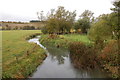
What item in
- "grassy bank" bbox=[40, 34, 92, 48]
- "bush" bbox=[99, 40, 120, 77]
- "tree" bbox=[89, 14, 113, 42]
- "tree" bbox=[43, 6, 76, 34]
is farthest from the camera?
"tree" bbox=[43, 6, 76, 34]

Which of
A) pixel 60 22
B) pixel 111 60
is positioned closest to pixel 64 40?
pixel 111 60

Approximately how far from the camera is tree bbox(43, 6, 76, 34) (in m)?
24.5

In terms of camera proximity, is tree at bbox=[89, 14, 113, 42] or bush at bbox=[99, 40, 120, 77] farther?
tree at bbox=[89, 14, 113, 42]

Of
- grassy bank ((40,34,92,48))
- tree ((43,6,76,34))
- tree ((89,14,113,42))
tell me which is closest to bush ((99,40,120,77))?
tree ((89,14,113,42))

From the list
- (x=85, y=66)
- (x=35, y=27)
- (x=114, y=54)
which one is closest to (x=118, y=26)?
(x=114, y=54)

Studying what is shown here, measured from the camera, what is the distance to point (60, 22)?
27.6m

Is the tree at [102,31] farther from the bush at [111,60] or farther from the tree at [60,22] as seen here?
the tree at [60,22]

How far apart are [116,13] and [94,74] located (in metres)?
5.12

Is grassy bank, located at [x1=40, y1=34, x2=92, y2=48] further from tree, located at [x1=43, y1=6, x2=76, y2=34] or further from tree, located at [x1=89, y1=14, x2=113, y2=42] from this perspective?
tree, located at [x1=43, y1=6, x2=76, y2=34]

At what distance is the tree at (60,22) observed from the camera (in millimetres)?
24531

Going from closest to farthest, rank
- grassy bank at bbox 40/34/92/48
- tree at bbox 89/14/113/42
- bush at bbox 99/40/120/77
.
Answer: bush at bbox 99/40/120/77 → tree at bbox 89/14/113/42 → grassy bank at bbox 40/34/92/48

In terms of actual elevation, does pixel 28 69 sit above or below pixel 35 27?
below

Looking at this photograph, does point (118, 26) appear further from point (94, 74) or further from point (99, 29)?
point (94, 74)

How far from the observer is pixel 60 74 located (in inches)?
316
